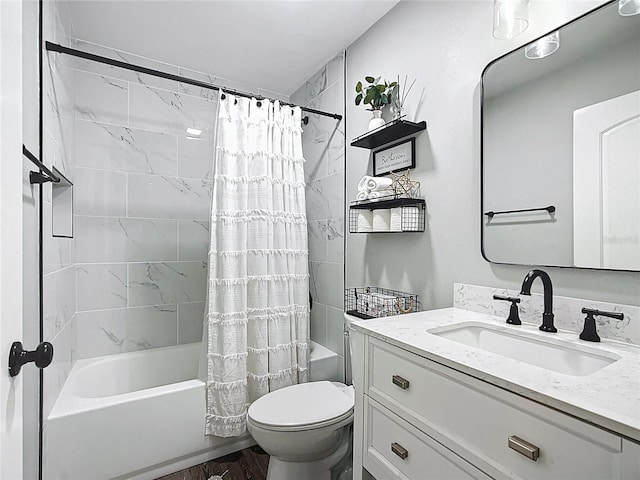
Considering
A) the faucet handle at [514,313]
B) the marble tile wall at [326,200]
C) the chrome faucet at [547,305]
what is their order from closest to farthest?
the chrome faucet at [547,305]
the faucet handle at [514,313]
the marble tile wall at [326,200]

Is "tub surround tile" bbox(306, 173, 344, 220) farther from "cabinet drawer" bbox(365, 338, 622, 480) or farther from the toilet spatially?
"cabinet drawer" bbox(365, 338, 622, 480)

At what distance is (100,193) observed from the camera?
7.53ft

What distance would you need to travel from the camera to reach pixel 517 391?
72 centimetres

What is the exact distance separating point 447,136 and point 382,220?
1.63 feet

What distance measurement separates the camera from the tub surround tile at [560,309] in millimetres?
978

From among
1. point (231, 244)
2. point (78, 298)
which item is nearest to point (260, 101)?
point (231, 244)

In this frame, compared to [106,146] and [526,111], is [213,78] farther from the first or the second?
[526,111]

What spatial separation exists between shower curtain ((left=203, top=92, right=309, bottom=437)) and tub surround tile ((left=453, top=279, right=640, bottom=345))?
0.99 metres

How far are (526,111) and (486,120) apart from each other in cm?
15

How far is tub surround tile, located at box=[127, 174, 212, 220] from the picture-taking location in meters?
2.42

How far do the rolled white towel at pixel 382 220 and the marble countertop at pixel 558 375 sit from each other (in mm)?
655

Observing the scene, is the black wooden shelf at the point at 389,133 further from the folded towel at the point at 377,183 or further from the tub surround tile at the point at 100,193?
the tub surround tile at the point at 100,193

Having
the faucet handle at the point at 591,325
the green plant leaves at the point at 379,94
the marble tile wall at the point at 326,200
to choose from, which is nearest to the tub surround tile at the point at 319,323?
the marble tile wall at the point at 326,200

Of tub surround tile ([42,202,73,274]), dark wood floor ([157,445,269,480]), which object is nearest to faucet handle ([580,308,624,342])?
dark wood floor ([157,445,269,480])
